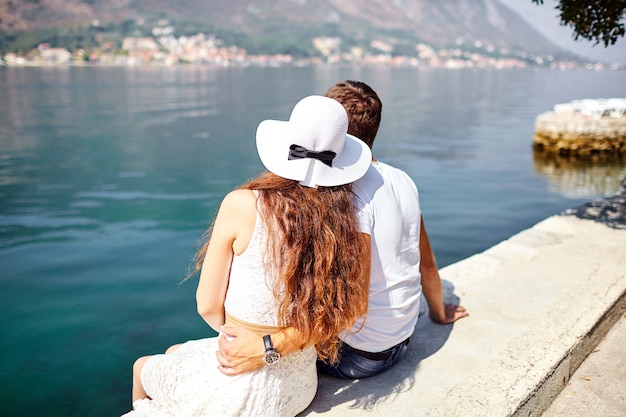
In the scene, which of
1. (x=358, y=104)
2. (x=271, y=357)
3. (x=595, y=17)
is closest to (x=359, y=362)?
(x=271, y=357)

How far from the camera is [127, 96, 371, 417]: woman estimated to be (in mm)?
1911

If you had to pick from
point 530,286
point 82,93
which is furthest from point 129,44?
point 530,286

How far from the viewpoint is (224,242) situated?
1.94 metres

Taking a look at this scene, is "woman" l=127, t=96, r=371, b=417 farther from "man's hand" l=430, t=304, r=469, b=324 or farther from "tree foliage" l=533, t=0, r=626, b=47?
"tree foliage" l=533, t=0, r=626, b=47

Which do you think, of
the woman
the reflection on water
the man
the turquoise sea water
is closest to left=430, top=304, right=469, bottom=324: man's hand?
the man

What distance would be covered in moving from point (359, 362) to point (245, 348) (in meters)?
0.78

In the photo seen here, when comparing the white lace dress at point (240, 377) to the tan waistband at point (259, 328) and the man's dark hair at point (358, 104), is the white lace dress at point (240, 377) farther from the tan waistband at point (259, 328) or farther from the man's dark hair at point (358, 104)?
the man's dark hair at point (358, 104)

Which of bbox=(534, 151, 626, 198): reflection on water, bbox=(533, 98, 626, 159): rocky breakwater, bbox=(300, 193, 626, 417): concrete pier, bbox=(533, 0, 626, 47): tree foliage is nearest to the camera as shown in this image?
bbox=(300, 193, 626, 417): concrete pier

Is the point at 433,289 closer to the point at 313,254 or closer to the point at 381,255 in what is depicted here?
the point at 381,255

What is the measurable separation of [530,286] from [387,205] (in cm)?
194

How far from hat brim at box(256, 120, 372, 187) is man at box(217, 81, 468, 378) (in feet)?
0.57

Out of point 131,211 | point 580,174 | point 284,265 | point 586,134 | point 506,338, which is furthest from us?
point 586,134

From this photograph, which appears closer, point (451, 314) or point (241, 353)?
point (241, 353)

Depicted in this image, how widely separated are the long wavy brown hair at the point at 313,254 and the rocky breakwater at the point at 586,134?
57.1 ft
